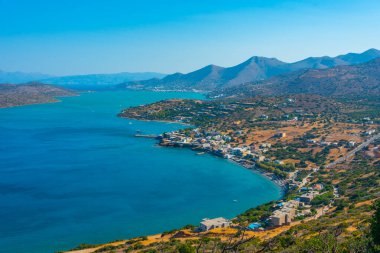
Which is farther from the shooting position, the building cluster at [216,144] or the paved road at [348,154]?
the building cluster at [216,144]

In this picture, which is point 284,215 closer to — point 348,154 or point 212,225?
point 212,225

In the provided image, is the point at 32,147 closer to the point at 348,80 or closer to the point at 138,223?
the point at 138,223

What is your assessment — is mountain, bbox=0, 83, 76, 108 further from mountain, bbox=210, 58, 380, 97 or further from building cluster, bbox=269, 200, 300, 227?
building cluster, bbox=269, 200, 300, 227

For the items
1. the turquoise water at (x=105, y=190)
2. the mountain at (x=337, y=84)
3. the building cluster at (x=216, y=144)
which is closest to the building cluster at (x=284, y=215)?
the turquoise water at (x=105, y=190)

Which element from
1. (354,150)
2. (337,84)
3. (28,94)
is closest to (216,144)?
(354,150)

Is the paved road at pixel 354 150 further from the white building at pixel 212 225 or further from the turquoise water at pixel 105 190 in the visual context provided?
the white building at pixel 212 225

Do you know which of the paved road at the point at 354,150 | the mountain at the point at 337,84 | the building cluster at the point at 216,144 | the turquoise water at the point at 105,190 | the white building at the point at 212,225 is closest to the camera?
the white building at the point at 212,225
